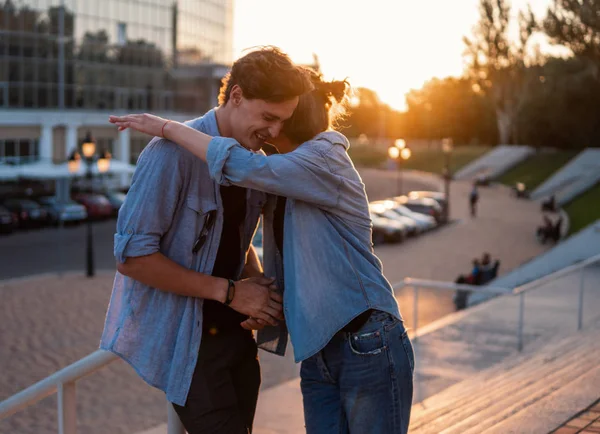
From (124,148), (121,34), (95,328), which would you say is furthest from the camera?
(121,34)

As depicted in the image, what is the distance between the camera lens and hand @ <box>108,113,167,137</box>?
2.47m

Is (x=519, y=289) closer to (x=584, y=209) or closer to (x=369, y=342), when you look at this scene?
(x=369, y=342)

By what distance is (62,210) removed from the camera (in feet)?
102

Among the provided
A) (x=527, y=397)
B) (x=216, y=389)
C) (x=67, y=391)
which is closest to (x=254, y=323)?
(x=216, y=389)

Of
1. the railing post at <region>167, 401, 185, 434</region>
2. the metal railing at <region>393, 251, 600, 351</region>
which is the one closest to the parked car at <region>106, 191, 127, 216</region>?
the metal railing at <region>393, 251, 600, 351</region>

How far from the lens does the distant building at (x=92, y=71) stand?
39.5 metres

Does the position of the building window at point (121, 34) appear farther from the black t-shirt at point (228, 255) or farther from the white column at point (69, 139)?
the black t-shirt at point (228, 255)

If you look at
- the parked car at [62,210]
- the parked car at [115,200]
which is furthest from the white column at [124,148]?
the parked car at [62,210]

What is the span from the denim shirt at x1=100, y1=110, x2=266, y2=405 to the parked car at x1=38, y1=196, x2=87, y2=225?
98.3 feet

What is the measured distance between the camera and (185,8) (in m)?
51.8

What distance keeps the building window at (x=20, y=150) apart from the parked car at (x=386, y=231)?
17892mm

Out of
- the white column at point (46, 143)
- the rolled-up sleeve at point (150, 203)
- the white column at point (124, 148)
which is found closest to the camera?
the rolled-up sleeve at point (150, 203)

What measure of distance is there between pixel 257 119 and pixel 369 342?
74 cm

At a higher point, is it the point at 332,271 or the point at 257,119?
the point at 257,119
